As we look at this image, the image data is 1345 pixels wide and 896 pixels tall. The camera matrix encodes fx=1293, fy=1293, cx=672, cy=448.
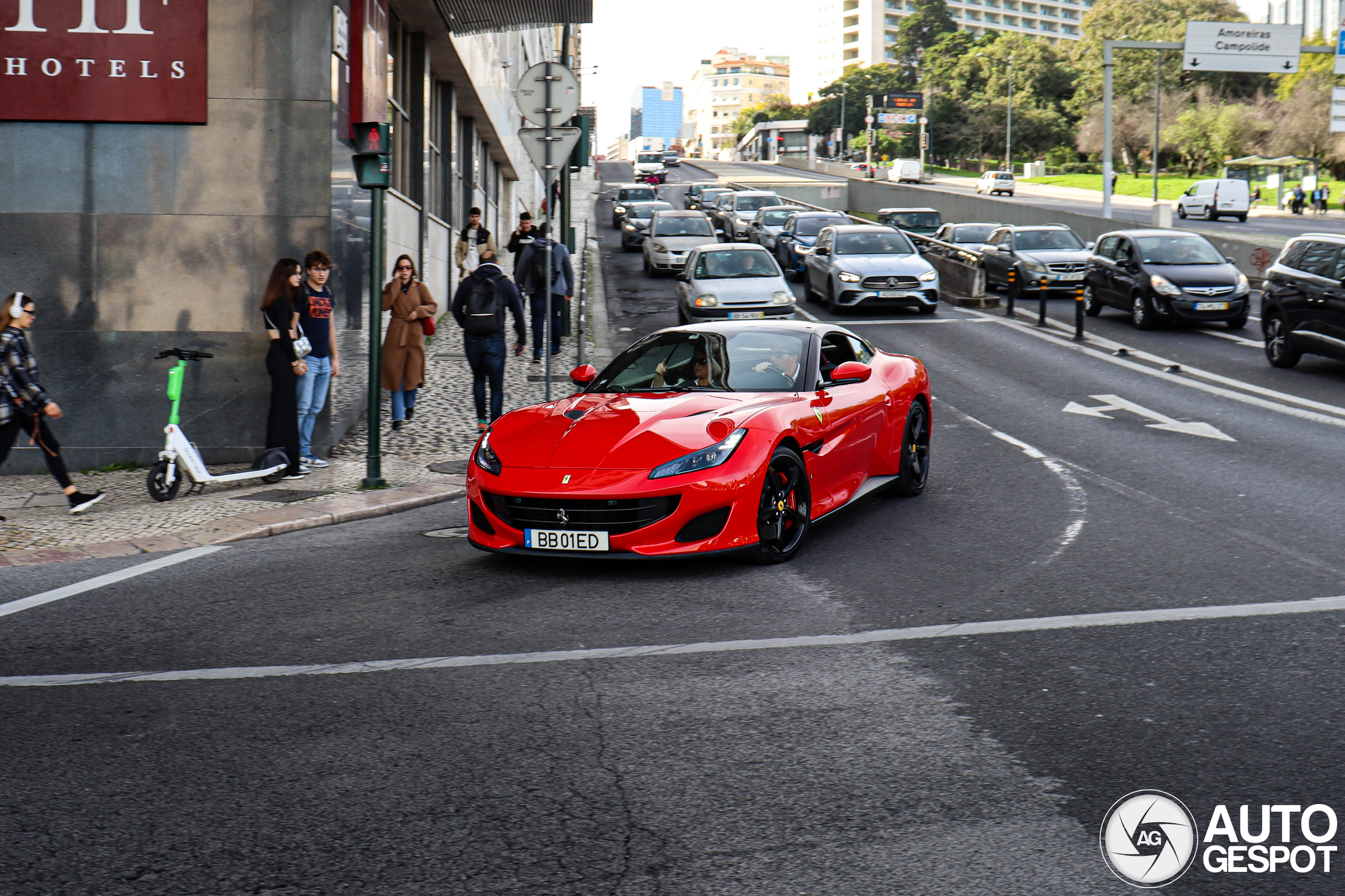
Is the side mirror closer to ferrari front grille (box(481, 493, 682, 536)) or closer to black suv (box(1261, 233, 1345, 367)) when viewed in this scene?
ferrari front grille (box(481, 493, 682, 536))

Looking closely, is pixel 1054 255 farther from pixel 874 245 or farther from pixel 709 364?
pixel 709 364

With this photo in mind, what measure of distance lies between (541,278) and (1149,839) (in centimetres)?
1426

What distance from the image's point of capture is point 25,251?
38.0ft

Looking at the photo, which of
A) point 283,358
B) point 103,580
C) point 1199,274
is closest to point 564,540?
point 103,580

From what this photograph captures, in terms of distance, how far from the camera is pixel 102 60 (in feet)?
37.8

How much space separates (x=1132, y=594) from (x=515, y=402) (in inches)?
378

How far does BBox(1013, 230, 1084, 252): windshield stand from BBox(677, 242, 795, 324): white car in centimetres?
767

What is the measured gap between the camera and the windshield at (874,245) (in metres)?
25.7

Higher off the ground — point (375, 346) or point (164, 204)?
point (164, 204)

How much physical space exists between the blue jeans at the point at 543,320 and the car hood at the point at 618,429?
9016mm

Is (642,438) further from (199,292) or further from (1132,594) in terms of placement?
(199,292)

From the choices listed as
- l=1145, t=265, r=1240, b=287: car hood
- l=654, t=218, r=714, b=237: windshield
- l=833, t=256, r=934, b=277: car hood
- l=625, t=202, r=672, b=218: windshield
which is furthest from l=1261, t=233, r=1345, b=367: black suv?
l=625, t=202, r=672, b=218: windshield

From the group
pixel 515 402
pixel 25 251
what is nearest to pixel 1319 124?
pixel 515 402

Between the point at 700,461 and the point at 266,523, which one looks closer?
the point at 700,461
